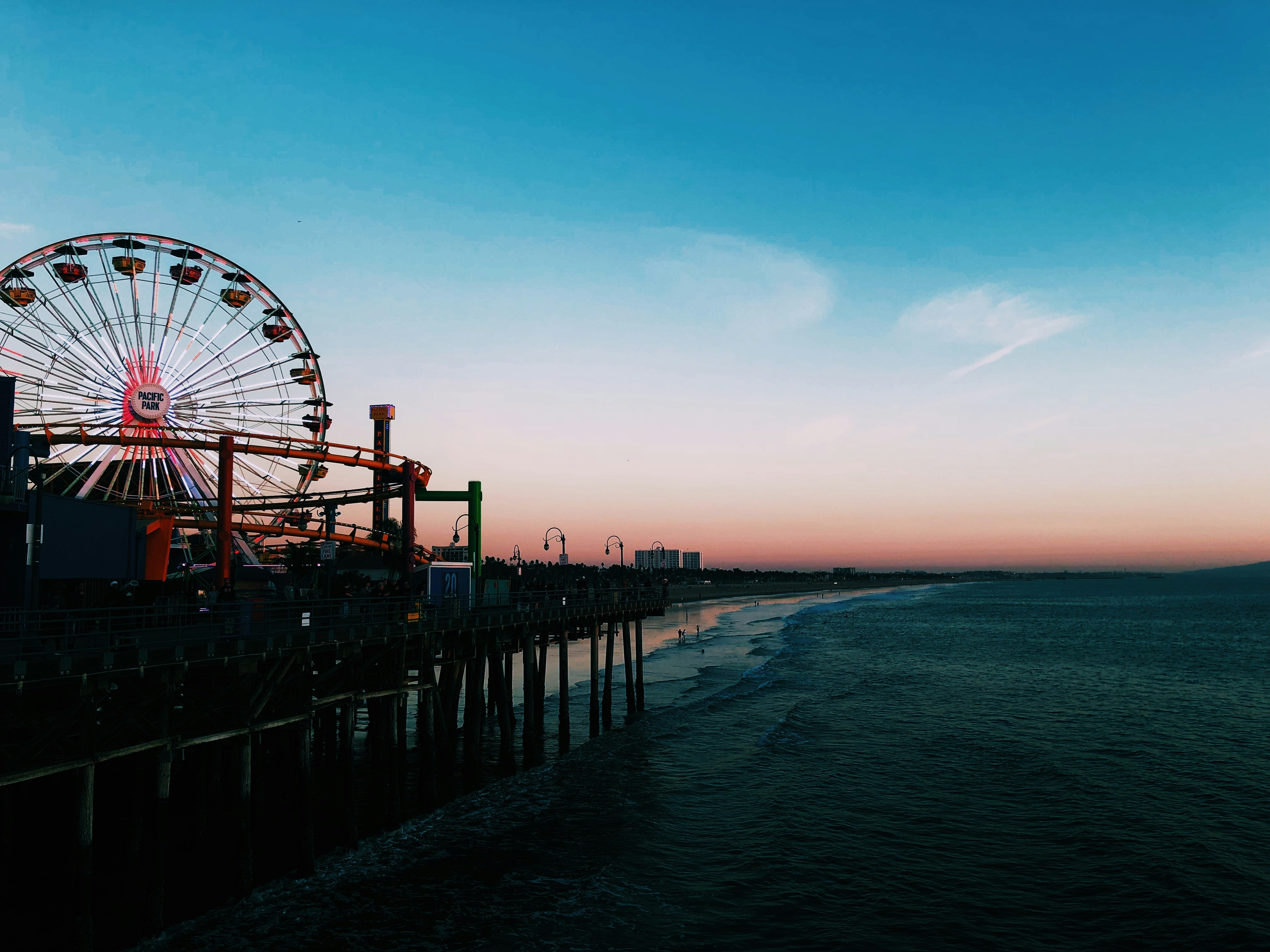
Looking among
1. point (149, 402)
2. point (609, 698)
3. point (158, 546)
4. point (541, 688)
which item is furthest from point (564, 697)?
point (149, 402)

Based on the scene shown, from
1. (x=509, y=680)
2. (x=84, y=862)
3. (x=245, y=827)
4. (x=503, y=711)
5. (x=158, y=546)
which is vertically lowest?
(x=245, y=827)

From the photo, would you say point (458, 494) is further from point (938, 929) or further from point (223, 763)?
point (938, 929)

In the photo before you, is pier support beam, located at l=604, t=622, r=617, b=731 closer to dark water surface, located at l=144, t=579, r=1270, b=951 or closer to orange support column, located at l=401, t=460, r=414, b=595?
dark water surface, located at l=144, t=579, r=1270, b=951

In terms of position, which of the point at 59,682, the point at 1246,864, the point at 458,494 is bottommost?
the point at 1246,864

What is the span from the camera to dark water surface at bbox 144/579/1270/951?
56.0ft

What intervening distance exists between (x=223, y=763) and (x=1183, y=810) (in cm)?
2922

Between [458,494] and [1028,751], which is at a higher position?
[458,494]

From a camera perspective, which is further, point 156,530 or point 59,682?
point 156,530

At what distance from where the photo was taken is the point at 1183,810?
2506cm

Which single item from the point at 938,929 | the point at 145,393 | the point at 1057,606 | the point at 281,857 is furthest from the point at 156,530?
the point at 1057,606

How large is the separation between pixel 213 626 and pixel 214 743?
4174mm

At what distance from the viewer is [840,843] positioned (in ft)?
73.5

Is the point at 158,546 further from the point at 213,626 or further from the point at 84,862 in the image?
the point at 84,862

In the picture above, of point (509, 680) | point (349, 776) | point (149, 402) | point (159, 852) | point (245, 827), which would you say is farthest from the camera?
point (149, 402)
